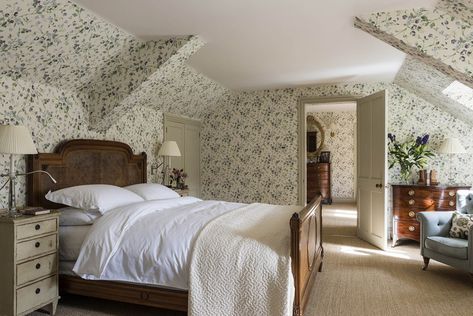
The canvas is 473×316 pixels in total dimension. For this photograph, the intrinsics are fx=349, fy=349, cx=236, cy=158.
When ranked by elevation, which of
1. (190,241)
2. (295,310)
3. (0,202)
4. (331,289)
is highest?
(0,202)

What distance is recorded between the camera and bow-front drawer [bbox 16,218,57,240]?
2415 millimetres

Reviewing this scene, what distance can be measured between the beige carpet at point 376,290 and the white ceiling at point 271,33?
7.74 feet

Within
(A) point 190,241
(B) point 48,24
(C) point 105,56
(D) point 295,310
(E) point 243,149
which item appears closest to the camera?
(D) point 295,310

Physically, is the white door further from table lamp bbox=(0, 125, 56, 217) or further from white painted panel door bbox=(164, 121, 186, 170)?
table lamp bbox=(0, 125, 56, 217)

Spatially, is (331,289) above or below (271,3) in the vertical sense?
below

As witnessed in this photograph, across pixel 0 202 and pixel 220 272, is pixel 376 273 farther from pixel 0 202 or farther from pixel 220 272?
pixel 0 202

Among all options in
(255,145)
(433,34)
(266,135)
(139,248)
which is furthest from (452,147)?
(139,248)

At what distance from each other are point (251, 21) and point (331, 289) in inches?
99.0

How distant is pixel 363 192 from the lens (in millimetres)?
5066

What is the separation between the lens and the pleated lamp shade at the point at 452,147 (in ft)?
15.1

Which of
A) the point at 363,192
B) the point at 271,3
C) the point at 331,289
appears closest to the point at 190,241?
the point at 331,289

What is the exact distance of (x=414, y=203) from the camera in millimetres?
4688

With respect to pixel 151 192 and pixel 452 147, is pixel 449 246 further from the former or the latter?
pixel 151 192

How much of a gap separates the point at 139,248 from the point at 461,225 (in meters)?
3.12
